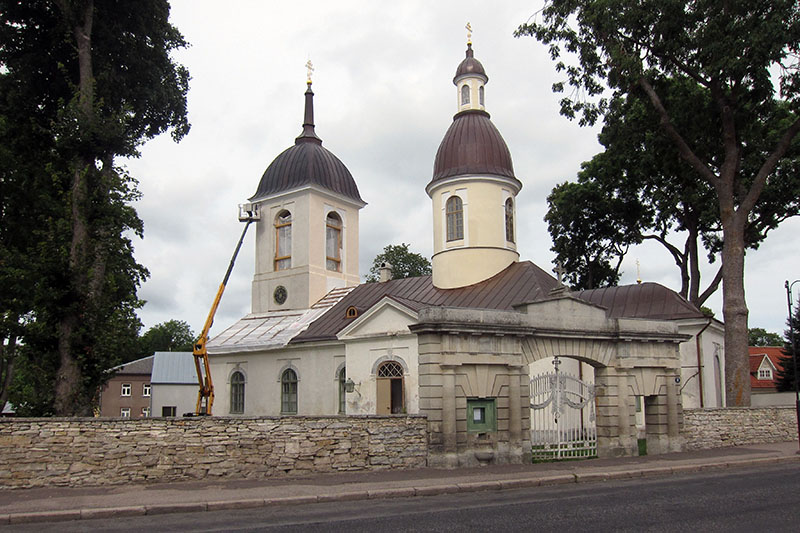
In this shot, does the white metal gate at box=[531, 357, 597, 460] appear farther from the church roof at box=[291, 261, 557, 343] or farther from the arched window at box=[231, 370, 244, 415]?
the arched window at box=[231, 370, 244, 415]

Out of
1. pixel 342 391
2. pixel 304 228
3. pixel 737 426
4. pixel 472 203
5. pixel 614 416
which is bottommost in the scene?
pixel 737 426

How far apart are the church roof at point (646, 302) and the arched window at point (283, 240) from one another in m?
13.6

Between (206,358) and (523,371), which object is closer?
(523,371)

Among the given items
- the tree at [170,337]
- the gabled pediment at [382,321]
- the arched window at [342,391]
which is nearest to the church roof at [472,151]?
the gabled pediment at [382,321]

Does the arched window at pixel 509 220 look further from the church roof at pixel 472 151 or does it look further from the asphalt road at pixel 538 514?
the asphalt road at pixel 538 514

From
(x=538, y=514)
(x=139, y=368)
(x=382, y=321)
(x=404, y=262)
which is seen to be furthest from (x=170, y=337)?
(x=538, y=514)

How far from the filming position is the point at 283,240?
33156mm

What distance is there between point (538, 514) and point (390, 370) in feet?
40.5

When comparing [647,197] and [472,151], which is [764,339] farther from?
[472,151]

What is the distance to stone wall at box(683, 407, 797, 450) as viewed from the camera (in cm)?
1970

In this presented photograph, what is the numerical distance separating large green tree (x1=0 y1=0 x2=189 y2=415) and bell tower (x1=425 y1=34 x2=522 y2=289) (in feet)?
33.6

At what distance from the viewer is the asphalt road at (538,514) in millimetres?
9195

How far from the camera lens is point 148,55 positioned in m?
21.6

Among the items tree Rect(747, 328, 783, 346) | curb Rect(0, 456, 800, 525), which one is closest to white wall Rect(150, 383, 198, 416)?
curb Rect(0, 456, 800, 525)
